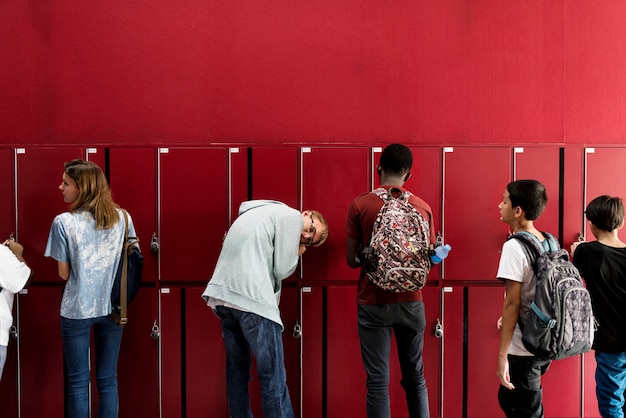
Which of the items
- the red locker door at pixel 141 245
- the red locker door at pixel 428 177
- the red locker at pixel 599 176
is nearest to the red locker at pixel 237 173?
the red locker door at pixel 141 245

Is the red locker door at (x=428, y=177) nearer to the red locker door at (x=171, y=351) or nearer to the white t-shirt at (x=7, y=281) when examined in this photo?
the red locker door at (x=171, y=351)

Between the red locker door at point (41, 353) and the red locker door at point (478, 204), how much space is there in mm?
2278

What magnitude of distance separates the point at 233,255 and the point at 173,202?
0.77m

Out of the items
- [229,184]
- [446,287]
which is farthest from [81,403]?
[446,287]

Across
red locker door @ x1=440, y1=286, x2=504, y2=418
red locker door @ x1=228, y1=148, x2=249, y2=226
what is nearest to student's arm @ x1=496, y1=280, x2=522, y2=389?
red locker door @ x1=440, y1=286, x2=504, y2=418

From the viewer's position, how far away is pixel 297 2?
284 cm

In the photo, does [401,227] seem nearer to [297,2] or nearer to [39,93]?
[297,2]

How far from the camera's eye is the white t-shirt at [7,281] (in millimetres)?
2227

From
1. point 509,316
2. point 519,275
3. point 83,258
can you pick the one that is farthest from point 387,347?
point 83,258

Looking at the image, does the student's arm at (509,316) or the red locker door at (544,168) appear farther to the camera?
the red locker door at (544,168)

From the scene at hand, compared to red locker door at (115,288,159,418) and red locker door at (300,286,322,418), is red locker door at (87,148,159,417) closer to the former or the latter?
red locker door at (115,288,159,418)

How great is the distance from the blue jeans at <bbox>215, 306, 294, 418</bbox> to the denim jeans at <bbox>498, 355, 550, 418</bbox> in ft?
3.25

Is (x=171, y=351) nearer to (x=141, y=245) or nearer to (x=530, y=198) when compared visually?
(x=141, y=245)

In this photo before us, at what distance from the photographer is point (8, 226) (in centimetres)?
272
